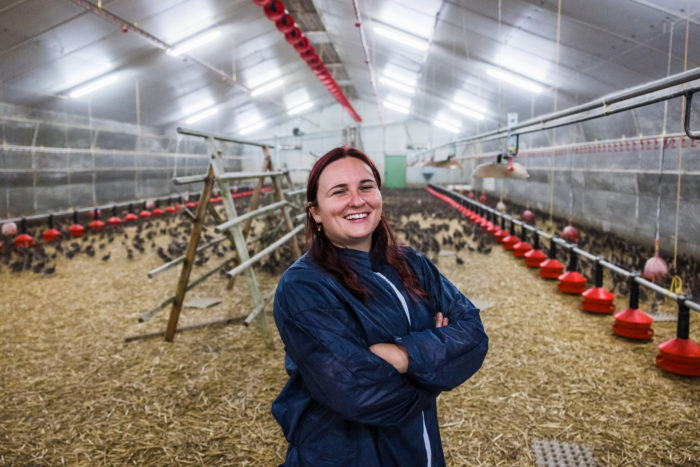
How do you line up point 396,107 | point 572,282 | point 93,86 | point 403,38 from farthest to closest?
1. point 396,107
2. point 93,86
3. point 403,38
4. point 572,282

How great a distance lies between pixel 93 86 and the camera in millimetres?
10586

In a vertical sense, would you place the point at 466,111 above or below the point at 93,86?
below

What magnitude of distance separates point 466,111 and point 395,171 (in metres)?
11.8

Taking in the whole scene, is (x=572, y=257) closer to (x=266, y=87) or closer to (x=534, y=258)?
(x=534, y=258)

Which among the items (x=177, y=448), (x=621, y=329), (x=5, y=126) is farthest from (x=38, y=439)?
(x=5, y=126)

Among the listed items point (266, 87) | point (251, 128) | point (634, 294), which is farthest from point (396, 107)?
point (634, 294)

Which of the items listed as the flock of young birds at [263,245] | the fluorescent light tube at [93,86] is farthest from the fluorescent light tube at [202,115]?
the flock of young birds at [263,245]

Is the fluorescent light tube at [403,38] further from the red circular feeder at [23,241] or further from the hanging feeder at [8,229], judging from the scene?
the hanging feeder at [8,229]

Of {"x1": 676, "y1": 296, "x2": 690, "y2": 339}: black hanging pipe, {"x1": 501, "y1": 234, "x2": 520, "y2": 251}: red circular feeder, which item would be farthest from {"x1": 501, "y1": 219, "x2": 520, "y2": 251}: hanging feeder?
{"x1": 676, "y1": 296, "x2": 690, "y2": 339}: black hanging pipe

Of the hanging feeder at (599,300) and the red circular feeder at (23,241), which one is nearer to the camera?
the hanging feeder at (599,300)

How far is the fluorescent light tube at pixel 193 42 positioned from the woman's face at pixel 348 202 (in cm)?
1000

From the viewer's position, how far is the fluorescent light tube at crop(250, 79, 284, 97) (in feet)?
54.2

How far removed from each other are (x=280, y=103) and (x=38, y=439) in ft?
63.9

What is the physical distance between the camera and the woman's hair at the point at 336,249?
1.24 metres
